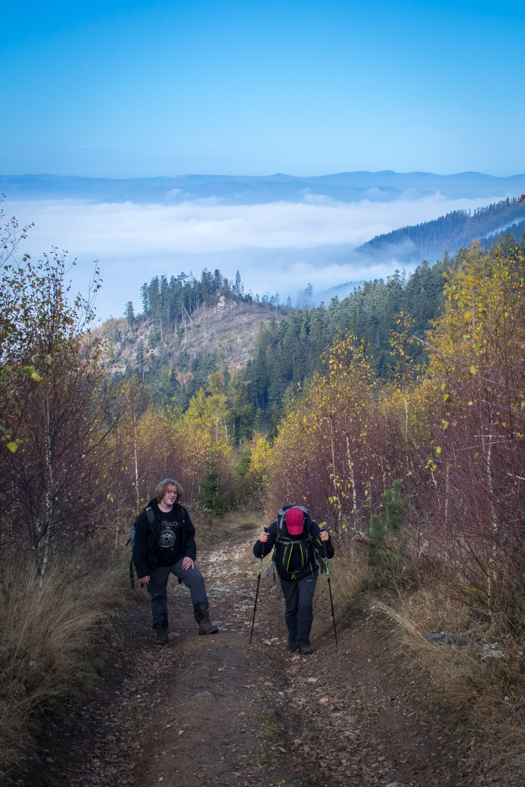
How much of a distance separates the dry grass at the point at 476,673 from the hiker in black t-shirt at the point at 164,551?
8.95 ft

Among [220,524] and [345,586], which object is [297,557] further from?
[220,524]

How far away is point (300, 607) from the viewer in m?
7.25

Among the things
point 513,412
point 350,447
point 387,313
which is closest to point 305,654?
point 513,412

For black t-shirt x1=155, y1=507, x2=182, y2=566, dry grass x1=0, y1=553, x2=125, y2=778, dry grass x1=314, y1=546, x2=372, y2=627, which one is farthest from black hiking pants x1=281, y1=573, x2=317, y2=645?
dry grass x1=0, y1=553, x2=125, y2=778

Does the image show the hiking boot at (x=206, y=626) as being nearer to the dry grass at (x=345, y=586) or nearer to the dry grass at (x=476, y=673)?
the dry grass at (x=345, y=586)

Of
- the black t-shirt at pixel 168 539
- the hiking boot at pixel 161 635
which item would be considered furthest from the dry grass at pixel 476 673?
the hiking boot at pixel 161 635

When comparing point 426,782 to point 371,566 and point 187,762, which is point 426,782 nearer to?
point 187,762

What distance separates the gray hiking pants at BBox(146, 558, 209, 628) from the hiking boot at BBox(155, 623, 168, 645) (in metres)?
0.05

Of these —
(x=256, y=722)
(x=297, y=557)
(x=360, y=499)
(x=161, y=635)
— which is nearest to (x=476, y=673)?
(x=256, y=722)

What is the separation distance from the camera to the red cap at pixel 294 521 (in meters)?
7.33

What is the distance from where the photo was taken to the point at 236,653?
6.80 metres

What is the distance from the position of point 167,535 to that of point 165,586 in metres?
0.72

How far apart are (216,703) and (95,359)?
513 centimetres

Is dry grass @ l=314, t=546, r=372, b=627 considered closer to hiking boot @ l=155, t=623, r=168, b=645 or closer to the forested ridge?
the forested ridge
